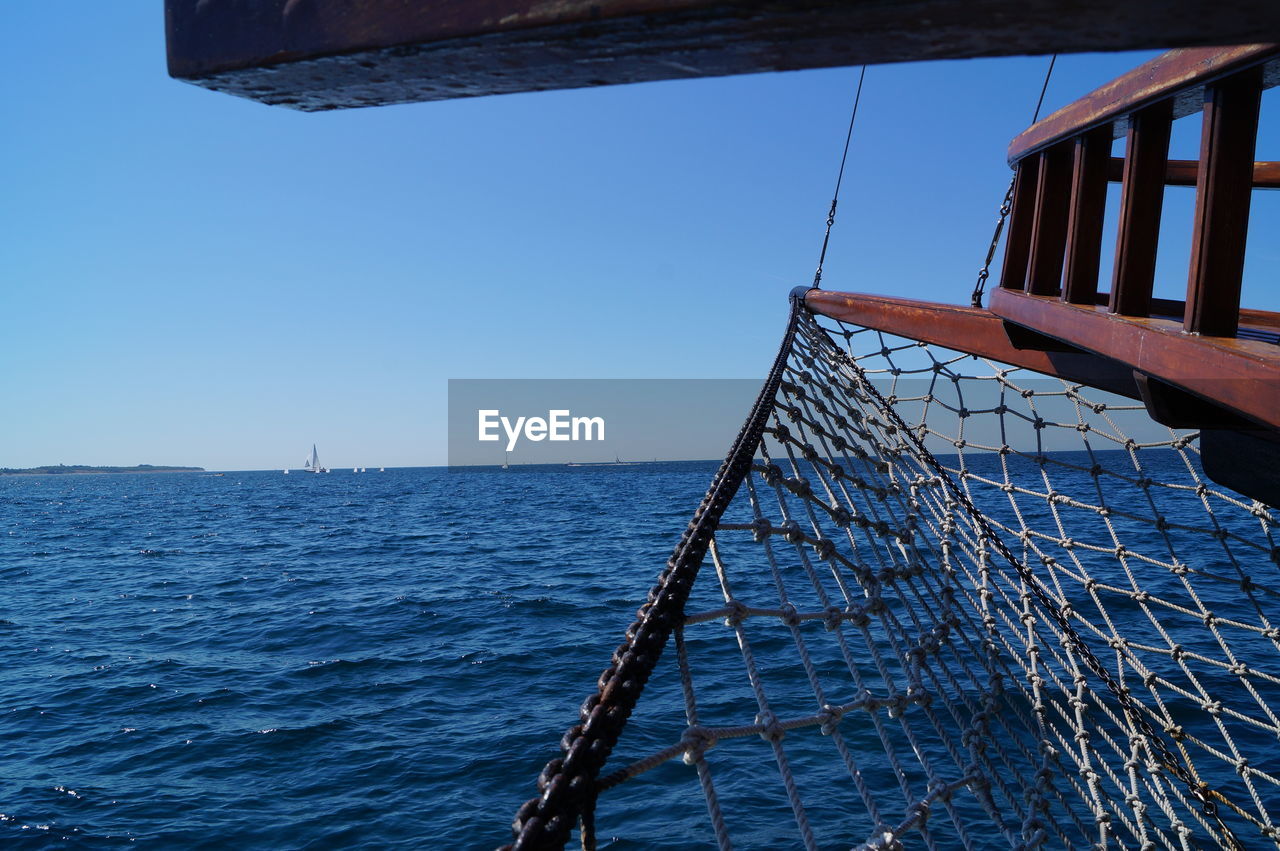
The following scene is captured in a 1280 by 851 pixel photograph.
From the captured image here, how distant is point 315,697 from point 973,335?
8.06 metres

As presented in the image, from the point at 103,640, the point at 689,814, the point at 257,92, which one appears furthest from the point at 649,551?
the point at 257,92

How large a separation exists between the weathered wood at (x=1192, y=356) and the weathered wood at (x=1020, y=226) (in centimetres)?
66

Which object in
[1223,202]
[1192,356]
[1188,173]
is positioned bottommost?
[1192,356]

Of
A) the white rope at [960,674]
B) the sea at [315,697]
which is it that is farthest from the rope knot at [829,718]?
the sea at [315,697]

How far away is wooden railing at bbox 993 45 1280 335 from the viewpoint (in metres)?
1.24

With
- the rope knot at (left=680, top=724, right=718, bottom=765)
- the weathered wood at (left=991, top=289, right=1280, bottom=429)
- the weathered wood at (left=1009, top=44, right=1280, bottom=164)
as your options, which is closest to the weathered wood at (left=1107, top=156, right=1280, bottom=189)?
the weathered wood at (left=1009, top=44, right=1280, bottom=164)

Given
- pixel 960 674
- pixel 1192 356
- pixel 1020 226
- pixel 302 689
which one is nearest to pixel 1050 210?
pixel 1020 226

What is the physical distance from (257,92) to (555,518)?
28929mm

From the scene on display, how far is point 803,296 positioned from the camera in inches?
210

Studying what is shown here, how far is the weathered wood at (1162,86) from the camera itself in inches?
45.3

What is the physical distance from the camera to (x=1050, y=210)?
211cm

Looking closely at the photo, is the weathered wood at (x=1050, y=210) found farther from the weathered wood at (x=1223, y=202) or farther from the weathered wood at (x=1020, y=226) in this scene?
the weathered wood at (x=1223, y=202)

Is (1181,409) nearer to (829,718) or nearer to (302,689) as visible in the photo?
(829,718)

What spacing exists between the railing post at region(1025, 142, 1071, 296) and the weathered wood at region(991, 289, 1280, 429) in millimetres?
387
